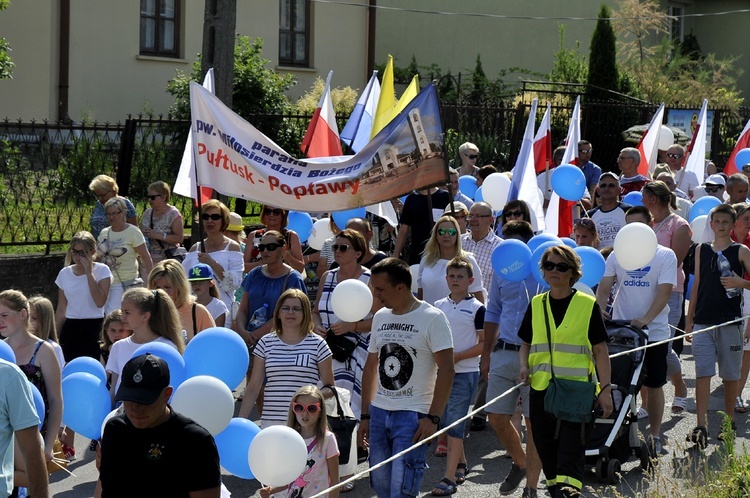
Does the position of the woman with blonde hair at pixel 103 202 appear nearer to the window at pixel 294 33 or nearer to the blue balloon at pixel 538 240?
the blue balloon at pixel 538 240

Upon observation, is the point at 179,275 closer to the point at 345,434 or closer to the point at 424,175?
the point at 345,434

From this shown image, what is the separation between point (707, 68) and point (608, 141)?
16692 millimetres

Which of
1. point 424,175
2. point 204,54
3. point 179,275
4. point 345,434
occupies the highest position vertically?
point 204,54

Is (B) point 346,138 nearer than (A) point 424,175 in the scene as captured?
No

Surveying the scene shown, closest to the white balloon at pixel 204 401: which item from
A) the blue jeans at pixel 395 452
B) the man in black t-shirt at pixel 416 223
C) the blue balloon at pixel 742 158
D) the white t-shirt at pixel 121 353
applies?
the white t-shirt at pixel 121 353

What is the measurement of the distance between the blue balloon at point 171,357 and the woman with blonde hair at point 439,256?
308 cm

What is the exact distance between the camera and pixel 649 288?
8.43m

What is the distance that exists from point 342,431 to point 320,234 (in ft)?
15.4

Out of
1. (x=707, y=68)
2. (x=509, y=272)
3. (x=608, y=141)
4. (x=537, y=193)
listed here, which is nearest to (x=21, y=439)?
(x=509, y=272)

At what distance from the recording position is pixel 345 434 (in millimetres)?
6695

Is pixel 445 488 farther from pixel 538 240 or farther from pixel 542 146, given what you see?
pixel 542 146

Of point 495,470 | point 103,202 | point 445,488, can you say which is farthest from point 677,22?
point 445,488

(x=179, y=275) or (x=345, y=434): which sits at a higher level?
(x=179, y=275)

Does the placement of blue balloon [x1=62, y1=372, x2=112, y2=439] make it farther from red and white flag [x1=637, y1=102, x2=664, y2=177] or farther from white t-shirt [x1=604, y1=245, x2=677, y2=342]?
red and white flag [x1=637, y1=102, x2=664, y2=177]
